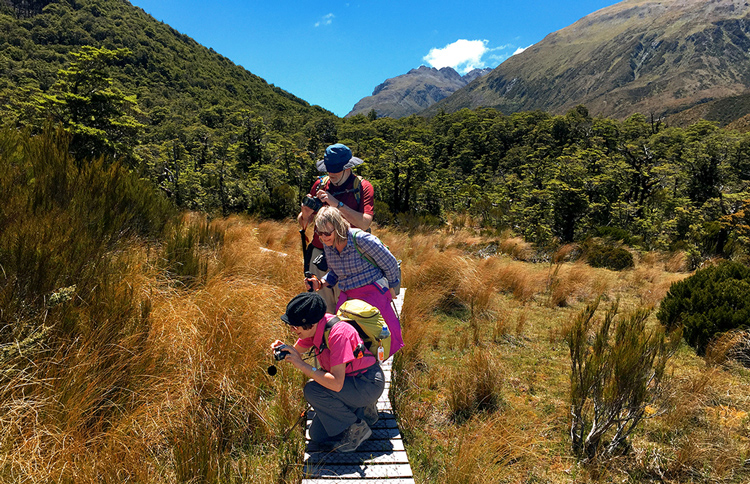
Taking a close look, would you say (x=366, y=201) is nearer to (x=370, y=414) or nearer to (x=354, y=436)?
(x=370, y=414)

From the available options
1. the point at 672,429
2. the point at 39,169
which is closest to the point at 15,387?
the point at 39,169

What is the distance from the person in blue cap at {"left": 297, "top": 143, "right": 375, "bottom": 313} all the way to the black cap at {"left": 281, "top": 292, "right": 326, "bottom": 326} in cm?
100

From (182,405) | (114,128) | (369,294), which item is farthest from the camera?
(114,128)

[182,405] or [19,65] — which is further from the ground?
[19,65]

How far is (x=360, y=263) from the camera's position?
2.69 m

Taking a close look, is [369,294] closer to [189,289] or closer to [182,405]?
[182,405]

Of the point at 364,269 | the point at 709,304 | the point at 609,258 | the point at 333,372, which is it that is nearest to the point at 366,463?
the point at 333,372

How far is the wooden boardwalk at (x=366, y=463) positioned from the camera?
1.99m

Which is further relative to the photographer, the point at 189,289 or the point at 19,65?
the point at 19,65

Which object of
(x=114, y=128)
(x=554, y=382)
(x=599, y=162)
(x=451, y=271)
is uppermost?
(x=114, y=128)

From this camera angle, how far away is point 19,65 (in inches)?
1734

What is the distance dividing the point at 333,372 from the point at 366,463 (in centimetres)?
64

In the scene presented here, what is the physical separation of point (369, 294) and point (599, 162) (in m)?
15.8

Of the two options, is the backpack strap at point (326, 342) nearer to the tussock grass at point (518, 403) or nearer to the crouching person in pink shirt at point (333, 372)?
the crouching person in pink shirt at point (333, 372)
